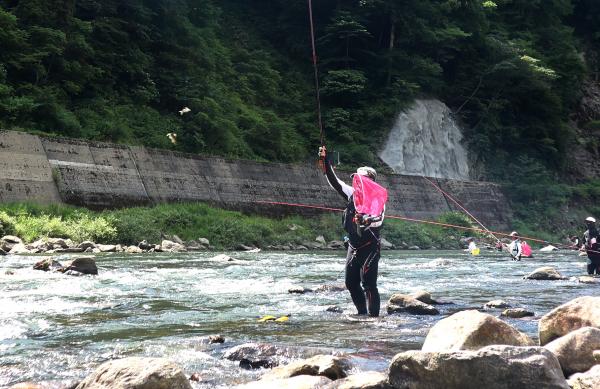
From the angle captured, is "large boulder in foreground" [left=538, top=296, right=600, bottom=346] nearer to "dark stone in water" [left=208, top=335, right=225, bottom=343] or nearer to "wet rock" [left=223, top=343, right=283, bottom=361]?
"wet rock" [left=223, top=343, right=283, bottom=361]

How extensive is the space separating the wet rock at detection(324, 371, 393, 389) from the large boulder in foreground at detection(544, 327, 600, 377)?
1.50 metres

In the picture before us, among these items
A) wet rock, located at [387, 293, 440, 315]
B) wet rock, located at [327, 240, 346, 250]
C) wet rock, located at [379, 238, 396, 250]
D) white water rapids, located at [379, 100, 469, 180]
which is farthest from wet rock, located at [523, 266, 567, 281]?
white water rapids, located at [379, 100, 469, 180]

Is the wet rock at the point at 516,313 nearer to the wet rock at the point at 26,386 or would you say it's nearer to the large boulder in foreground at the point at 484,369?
the large boulder in foreground at the point at 484,369

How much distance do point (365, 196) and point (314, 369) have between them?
3.69 meters

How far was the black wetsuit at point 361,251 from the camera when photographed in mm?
8047

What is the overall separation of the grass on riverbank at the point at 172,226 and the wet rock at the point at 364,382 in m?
15.1

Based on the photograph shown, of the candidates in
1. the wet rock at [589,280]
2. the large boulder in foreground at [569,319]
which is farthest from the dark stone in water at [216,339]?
the wet rock at [589,280]

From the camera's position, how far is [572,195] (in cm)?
4319

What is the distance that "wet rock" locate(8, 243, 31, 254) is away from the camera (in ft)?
52.6

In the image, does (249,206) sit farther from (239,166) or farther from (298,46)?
(298,46)

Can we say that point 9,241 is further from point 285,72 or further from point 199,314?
point 285,72

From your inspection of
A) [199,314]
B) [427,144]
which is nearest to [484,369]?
[199,314]

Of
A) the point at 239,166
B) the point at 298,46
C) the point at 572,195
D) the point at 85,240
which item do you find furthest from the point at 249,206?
→ the point at 572,195

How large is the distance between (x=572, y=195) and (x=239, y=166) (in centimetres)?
2710
